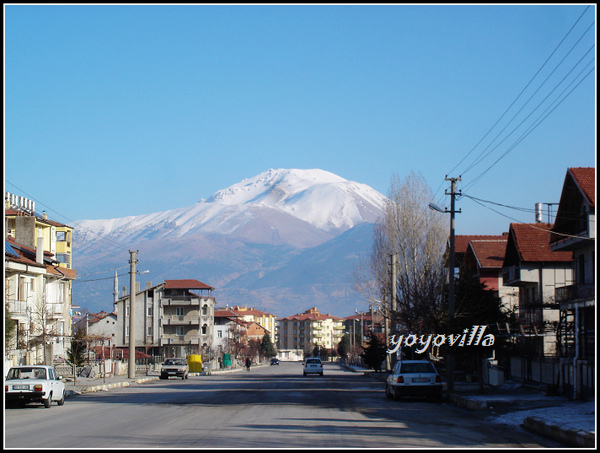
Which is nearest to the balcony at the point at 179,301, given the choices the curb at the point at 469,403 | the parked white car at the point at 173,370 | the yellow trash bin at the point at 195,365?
the yellow trash bin at the point at 195,365

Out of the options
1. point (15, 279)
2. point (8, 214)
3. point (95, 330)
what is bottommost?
point (95, 330)

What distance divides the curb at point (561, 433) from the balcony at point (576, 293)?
60.9 feet

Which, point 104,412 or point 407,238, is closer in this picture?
point 104,412

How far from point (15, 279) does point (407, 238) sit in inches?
1087

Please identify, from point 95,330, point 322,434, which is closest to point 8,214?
point 322,434

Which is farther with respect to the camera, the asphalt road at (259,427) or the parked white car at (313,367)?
the parked white car at (313,367)

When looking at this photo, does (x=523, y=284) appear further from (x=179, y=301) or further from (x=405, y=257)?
(x=179, y=301)

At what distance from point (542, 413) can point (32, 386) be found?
16.2m

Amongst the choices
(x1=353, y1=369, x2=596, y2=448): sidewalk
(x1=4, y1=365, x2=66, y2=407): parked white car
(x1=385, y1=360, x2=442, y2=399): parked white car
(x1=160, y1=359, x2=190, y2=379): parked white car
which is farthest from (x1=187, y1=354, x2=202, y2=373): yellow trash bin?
(x1=385, y1=360, x2=442, y2=399): parked white car

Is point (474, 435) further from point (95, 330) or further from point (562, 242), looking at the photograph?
point (95, 330)

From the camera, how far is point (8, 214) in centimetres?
5728

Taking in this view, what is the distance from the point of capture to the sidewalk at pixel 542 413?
1431cm

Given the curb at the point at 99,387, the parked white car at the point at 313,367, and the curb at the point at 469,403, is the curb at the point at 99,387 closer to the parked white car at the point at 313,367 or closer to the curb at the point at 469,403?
the curb at the point at 469,403

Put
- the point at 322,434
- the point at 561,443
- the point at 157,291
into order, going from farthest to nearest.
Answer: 1. the point at 157,291
2. the point at 322,434
3. the point at 561,443
